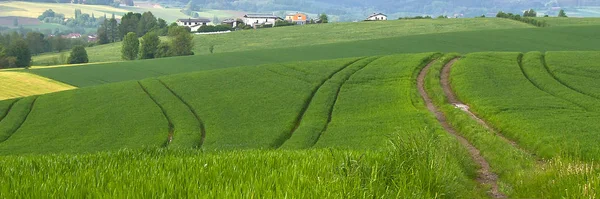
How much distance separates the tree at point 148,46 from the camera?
132 meters

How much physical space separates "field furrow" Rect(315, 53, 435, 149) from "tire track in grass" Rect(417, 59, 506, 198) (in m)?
0.91

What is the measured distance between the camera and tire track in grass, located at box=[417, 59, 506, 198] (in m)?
18.8

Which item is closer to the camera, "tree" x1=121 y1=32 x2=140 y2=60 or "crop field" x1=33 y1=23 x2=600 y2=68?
"crop field" x1=33 y1=23 x2=600 y2=68

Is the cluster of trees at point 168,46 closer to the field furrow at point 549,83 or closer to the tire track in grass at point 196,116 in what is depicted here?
the tire track in grass at point 196,116

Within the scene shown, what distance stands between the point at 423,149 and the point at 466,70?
4885 cm

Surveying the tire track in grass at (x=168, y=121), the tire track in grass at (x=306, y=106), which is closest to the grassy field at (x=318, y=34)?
the tire track in grass at (x=306, y=106)

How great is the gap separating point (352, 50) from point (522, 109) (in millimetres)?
58579

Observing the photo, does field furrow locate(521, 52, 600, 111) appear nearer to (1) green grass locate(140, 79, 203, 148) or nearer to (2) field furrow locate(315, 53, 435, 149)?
(2) field furrow locate(315, 53, 435, 149)

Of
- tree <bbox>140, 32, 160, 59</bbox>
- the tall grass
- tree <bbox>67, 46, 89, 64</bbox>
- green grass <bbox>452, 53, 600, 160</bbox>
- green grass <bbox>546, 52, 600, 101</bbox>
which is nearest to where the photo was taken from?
the tall grass

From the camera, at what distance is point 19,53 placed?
12331 centimetres

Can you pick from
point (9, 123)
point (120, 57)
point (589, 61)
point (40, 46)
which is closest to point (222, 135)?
point (9, 123)

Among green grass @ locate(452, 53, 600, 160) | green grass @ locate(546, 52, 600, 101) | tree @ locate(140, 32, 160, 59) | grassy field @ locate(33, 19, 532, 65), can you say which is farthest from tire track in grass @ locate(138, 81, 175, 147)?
tree @ locate(140, 32, 160, 59)

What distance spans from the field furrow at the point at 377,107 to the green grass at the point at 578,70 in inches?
551

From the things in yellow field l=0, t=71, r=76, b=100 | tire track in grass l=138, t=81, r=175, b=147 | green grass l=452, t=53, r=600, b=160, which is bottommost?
yellow field l=0, t=71, r=76, b=100
